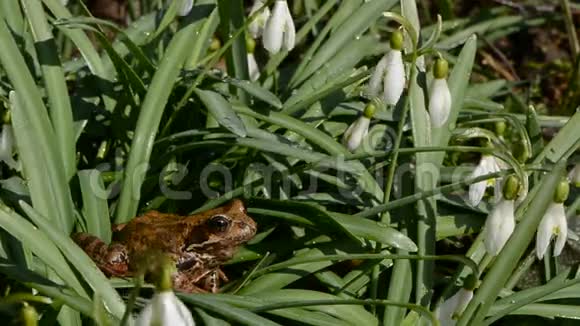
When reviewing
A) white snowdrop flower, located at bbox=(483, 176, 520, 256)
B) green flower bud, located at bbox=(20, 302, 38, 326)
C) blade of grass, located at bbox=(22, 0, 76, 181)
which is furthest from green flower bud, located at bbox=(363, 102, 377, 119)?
green flower bud, located at bbox=(20, 302, 38, 326)

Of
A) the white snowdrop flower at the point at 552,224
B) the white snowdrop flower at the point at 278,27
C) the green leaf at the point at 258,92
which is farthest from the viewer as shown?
the green leaf at the point at 258,92

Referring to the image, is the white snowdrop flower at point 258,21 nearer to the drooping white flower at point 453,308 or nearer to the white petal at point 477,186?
the white petal at point 477,186

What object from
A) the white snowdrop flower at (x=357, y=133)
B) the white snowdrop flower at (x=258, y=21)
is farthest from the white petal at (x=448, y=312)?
the white snowdrop flower at (x=258, y=21)

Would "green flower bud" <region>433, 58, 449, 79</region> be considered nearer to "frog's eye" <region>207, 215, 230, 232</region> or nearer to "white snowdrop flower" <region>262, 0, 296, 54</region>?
"white snowdrop flower" <region>262, 0, 296, 54</region>

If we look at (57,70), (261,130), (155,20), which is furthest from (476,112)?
(57,70)

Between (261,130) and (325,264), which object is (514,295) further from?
(261,130)

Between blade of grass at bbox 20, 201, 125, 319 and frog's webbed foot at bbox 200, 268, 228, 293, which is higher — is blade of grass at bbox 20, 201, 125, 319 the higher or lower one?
the higher one
